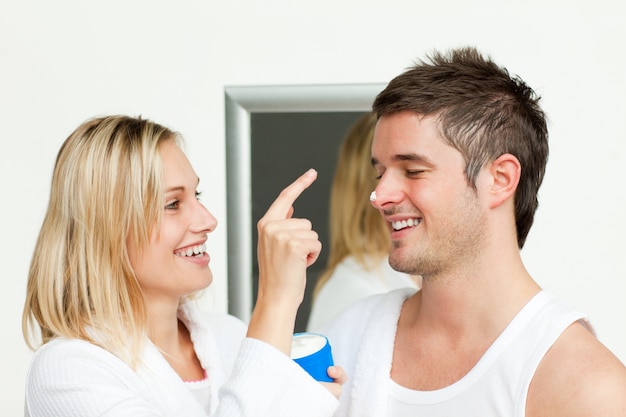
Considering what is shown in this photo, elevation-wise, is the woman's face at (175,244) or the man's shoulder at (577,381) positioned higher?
the woman's face at (175,244)

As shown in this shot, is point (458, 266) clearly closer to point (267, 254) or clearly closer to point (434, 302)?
point (434, 302)

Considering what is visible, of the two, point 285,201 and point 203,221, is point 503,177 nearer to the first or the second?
point 285,201

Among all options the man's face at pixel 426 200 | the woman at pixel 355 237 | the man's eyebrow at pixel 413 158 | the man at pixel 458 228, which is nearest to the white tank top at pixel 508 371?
the man at pixel 458 228

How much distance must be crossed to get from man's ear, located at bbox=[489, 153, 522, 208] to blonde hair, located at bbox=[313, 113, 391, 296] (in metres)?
0.67

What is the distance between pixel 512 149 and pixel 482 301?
10.2 inches

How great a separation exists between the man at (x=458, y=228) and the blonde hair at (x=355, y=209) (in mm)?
606

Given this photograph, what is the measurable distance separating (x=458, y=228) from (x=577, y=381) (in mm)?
307

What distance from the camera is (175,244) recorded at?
4.86 ft

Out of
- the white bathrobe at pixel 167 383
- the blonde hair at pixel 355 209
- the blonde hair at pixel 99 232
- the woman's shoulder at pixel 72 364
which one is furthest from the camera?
the blonde hair at pixel 355 209

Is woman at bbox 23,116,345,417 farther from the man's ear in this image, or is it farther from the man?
the man's ear

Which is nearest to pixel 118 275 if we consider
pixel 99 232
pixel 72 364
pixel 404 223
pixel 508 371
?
pixel 99 232

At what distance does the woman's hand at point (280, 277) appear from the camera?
1180 mm

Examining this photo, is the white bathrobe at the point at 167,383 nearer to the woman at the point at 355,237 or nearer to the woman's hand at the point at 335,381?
the woman's hand at the point at 335,381

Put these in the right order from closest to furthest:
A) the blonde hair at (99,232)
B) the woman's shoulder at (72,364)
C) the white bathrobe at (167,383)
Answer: the white bathrobe at (167,383)
the woman's shoulder at (72,364)
the blonde hair at (99,232)
